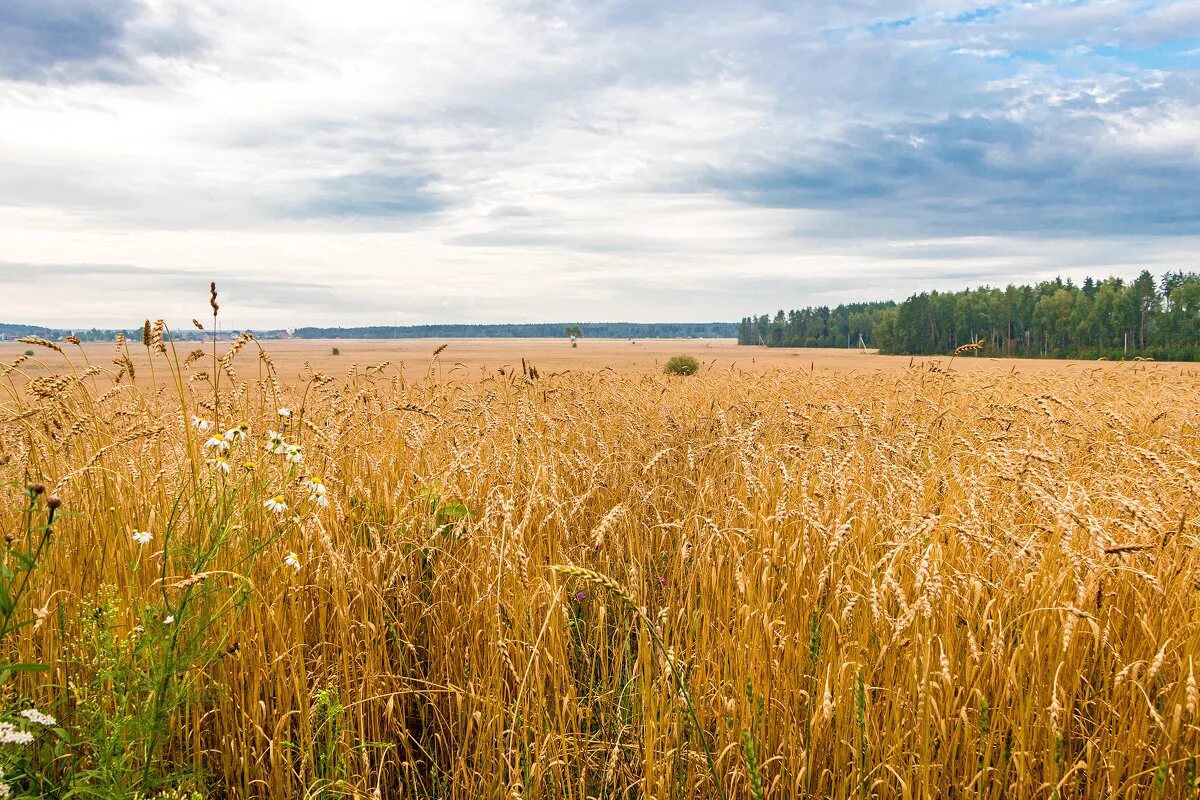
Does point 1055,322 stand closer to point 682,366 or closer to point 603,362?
point 603,362

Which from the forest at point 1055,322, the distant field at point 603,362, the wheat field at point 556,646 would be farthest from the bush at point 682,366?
the forest at point 1055,322

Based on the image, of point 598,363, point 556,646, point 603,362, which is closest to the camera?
point 556,646

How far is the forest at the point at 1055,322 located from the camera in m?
84.1

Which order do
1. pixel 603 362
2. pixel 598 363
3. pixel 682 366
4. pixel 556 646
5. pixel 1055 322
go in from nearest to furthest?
pixel 556 646 → pixel 682 366 → pixel 598 363 → pixel 603 362 → pixel 1055 322

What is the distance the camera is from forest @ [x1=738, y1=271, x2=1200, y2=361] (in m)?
84.1

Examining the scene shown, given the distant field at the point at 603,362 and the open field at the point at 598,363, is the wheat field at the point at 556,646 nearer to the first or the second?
the open field at the point at 598,363

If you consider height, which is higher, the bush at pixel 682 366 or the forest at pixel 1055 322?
the forest at pixel 1055 322

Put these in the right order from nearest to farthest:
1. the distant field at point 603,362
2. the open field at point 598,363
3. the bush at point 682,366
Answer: the open field at point 598,363 < the distant field at point 603,362 < the bush at point 682,366

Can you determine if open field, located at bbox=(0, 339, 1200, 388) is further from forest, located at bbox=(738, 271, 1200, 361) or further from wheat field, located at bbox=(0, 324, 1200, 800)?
forest, located at bbox=(738, 271, 1200, 361)

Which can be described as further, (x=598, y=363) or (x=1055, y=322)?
(x=1055, y=322)

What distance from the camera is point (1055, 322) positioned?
93.4 metres

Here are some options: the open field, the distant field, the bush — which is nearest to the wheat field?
the open field

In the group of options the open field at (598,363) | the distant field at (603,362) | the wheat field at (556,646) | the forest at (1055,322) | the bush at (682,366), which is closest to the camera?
the wheat field at (556,646)

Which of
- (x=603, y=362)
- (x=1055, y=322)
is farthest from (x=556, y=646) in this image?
(x=1055, y=322)
